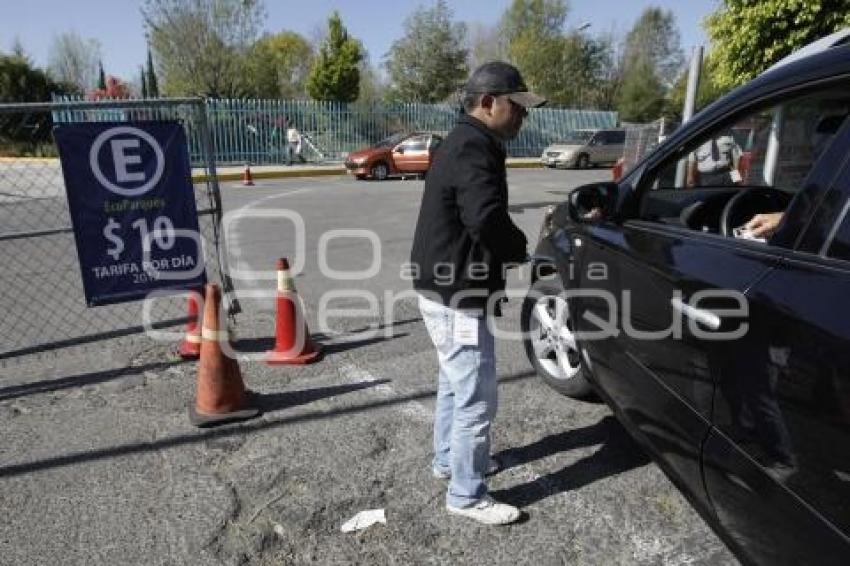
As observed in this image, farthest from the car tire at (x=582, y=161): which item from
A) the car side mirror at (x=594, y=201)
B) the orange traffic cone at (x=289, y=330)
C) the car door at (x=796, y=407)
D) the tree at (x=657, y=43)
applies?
the tree at (x=657, y=43)

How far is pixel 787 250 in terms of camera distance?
191 centimetres

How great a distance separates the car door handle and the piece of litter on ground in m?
1.47

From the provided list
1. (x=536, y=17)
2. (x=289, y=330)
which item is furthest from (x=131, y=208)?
(x=536, y=17)

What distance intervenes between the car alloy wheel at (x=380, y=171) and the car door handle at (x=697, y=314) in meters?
16.9

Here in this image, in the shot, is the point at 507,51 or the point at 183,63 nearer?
the point at 183,63

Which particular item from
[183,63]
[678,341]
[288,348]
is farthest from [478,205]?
[183,63]

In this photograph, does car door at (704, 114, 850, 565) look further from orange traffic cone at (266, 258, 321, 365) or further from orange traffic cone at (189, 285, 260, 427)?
orange traffic cone at (266, 258, 321, 365)

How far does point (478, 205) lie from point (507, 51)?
50746 millimetres

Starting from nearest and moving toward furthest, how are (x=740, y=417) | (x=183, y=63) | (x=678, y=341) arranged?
1. (x=740, y=417)
2. (x=678, y=341)
3. (x=183, y=63)

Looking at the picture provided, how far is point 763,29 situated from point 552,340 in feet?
31.2

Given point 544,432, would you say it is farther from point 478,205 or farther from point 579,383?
point 478,205

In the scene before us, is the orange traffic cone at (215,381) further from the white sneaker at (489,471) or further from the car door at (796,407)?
the car door at (796,407)

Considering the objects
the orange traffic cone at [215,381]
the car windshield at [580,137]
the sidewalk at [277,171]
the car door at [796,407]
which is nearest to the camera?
the car door at [796,407]

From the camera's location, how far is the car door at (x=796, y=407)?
5.13 feet
